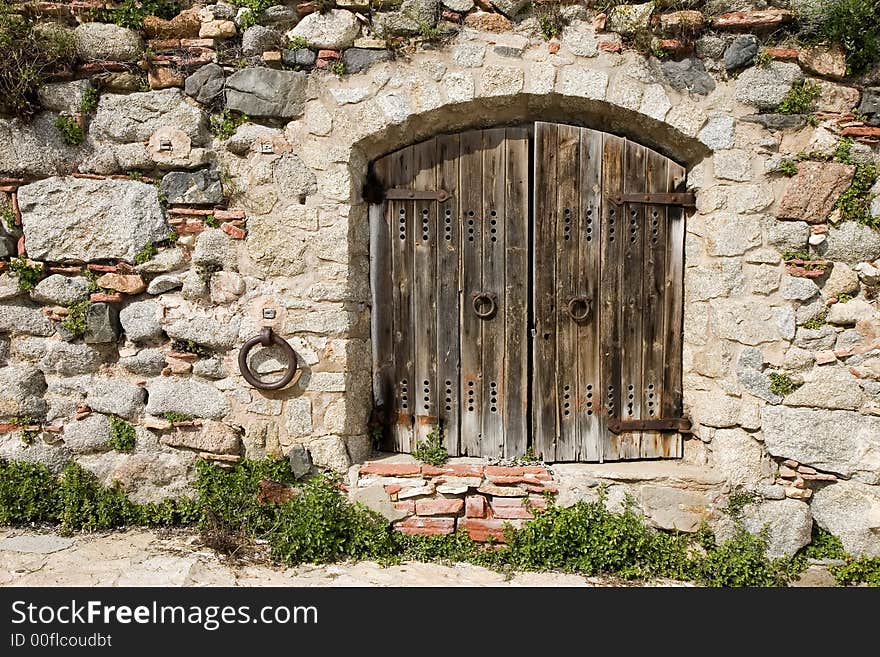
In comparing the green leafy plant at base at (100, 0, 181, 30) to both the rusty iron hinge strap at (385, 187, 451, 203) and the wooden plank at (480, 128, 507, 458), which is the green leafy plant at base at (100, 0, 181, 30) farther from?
the wooden plank at (480, 128, 507, 458)

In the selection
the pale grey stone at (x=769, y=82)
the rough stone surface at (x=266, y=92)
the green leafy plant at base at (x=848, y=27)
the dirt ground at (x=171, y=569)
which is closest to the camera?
the dirt ground at (x=171, y=569)

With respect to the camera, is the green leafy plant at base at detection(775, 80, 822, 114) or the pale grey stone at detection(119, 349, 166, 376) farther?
the pale grey stone at detection(119, 349, 166, 376)

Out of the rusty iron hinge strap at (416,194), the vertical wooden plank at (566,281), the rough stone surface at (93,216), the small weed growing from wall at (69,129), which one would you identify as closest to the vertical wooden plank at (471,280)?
the rusty iron hinge strap at (416,194)

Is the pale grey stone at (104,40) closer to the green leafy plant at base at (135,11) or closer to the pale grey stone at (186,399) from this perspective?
the green leafy plant at base at (135,11)

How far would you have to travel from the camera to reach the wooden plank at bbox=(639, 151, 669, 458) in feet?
11.7

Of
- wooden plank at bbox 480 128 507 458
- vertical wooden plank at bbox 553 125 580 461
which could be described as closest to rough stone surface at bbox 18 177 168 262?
wooden plank at bbox 480 128 507 458

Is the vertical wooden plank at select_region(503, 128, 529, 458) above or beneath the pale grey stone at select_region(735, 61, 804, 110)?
beneath

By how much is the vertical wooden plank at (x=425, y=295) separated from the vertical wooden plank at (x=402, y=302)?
30 mm

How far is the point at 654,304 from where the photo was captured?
11.8ft

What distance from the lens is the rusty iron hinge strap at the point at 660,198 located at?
11.6 feet

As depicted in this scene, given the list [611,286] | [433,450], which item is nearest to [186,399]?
[433,450]

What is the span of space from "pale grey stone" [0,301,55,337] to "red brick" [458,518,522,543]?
2.65 m

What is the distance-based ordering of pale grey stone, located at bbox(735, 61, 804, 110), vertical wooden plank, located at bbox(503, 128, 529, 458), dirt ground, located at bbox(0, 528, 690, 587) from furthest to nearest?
1. vertical wooden plank, located at bbox(503, 128, 529, 458)
2. pale grey stone, located at bbox(735, 61, 804, 110)
3. dirt ground, located at bbox(0, 528, 690, 587)

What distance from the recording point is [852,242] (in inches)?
126
